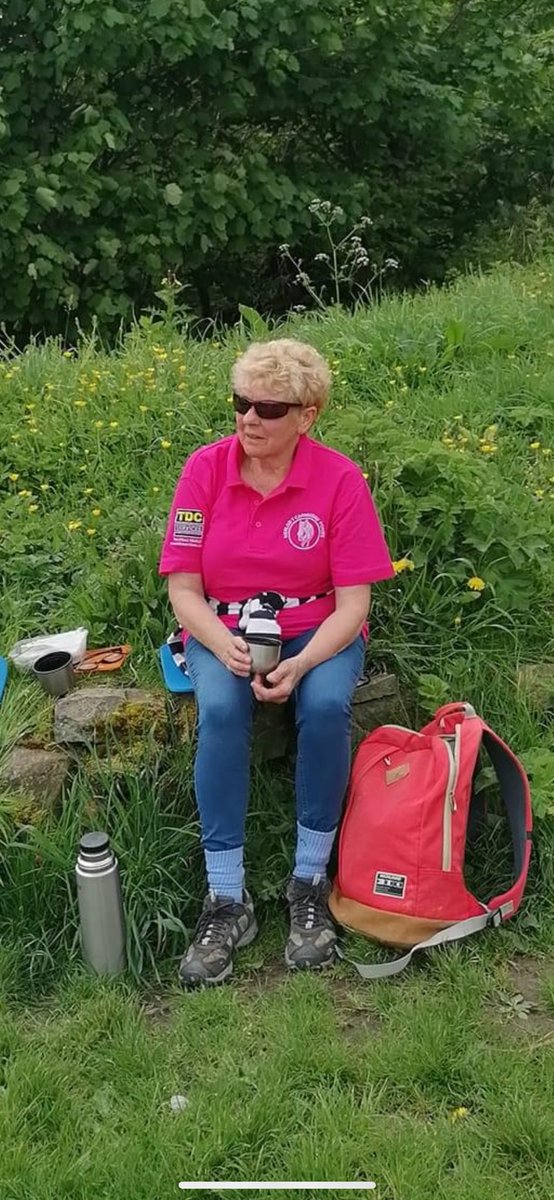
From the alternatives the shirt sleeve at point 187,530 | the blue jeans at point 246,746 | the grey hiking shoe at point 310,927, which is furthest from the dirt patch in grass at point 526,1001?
the shirt sleeve at point 187,530

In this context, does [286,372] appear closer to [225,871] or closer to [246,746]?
[246,746]

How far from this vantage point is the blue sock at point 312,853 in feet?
9.73

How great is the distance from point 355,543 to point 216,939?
1.09 meters

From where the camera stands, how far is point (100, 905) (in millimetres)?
2742

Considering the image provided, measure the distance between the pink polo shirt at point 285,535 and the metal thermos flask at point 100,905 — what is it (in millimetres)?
712

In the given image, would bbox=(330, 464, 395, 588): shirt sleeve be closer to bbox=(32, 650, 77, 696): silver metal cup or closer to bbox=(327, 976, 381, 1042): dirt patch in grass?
bbox=(32, 650, 77, 696): silver metal cup

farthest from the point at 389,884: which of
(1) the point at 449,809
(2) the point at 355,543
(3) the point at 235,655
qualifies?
(2) the point at 355,543

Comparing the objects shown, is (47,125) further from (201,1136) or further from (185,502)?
(201,1136)

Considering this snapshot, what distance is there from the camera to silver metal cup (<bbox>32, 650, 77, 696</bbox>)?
10.6ft

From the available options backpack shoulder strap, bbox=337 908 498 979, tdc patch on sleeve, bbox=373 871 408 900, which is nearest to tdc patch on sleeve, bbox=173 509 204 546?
tdc patch on sleeve, bbox=373 871 408 900

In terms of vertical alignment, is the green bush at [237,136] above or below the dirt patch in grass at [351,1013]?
above

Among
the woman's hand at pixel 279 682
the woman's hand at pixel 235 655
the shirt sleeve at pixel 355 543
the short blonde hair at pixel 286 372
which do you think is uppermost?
the short blonde hair at pixel 286 372

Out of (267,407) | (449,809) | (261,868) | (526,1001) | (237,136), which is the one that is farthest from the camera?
(237,136)

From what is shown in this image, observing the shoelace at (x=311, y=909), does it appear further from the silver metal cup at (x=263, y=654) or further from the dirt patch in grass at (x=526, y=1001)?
the silver metal cup at (x=263, y=654)
